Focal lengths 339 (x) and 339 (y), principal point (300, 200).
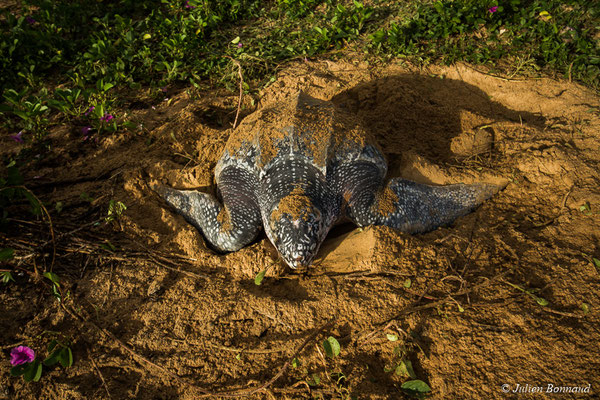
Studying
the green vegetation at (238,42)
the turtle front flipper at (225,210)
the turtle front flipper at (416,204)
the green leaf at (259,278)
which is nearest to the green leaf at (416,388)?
the green leaf at (259,278)

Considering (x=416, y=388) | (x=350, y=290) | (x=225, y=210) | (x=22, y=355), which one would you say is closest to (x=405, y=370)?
(x=416, y=388)

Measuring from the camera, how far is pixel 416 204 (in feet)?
10.5

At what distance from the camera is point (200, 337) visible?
2357 mm

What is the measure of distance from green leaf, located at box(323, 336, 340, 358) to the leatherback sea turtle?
958 millimetres

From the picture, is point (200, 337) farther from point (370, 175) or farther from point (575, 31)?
point (575, 31)

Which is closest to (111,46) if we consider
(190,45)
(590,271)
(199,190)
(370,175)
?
(190,45)

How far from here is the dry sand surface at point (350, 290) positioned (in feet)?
6.75

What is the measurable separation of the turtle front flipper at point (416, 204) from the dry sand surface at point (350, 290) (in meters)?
0.14

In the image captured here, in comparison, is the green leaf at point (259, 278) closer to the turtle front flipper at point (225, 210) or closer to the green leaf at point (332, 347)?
the turtle front flipper at point (225, 210)

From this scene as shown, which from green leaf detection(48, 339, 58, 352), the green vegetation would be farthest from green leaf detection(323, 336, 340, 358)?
the green vegetation

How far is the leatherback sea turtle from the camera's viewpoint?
312cm

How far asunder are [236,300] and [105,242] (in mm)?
1341

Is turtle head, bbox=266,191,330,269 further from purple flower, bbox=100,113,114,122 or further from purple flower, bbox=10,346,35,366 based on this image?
purple flower, bbox=100,113,114,122

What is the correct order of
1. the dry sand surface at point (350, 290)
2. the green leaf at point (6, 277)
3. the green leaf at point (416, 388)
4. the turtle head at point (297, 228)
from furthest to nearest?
the turtle head at point (297, 228), the green leaf at point (6, 277), the dry sand surface at point (350, 290), the green leaf at point (416, 388)
